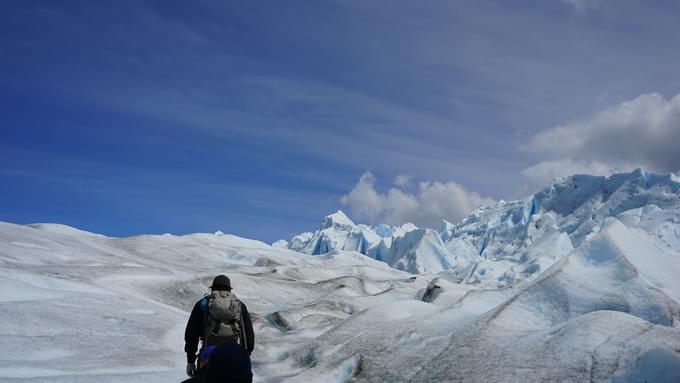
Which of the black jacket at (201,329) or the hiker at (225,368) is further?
the black jacket at (201,329)

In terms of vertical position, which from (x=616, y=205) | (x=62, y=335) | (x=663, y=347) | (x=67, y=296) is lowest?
(x=663, y=347)

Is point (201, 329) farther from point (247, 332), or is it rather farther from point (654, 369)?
point (654, 369)

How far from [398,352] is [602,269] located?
24.3 ft

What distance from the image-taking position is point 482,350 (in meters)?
11.2

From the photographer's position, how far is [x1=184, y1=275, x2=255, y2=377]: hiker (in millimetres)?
6176

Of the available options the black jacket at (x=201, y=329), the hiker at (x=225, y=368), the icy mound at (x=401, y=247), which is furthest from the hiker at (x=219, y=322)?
the icy mound at (x=401, y=247)

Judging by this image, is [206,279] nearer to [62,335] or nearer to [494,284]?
[62,335]

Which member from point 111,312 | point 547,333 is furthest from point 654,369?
point 111,312

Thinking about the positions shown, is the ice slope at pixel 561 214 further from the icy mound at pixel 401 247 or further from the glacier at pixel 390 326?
the glacier at pixel 390 326

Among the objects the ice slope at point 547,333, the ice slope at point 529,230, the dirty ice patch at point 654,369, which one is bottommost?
the dirty ice patch at point 654,369

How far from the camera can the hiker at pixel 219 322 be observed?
20.3ft

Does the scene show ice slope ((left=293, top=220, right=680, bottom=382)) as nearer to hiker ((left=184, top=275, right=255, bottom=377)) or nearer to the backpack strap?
hiker ((left=184, top=275, right=255, bottom=377))

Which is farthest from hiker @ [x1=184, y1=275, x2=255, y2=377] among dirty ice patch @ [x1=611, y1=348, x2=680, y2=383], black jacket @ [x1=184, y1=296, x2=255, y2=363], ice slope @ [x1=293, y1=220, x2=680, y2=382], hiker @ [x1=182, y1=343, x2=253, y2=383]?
dirty ice patch @ [x1=611, y1=348, x2=680, y2=383]

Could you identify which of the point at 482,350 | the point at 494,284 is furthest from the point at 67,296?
the point at 494,284
